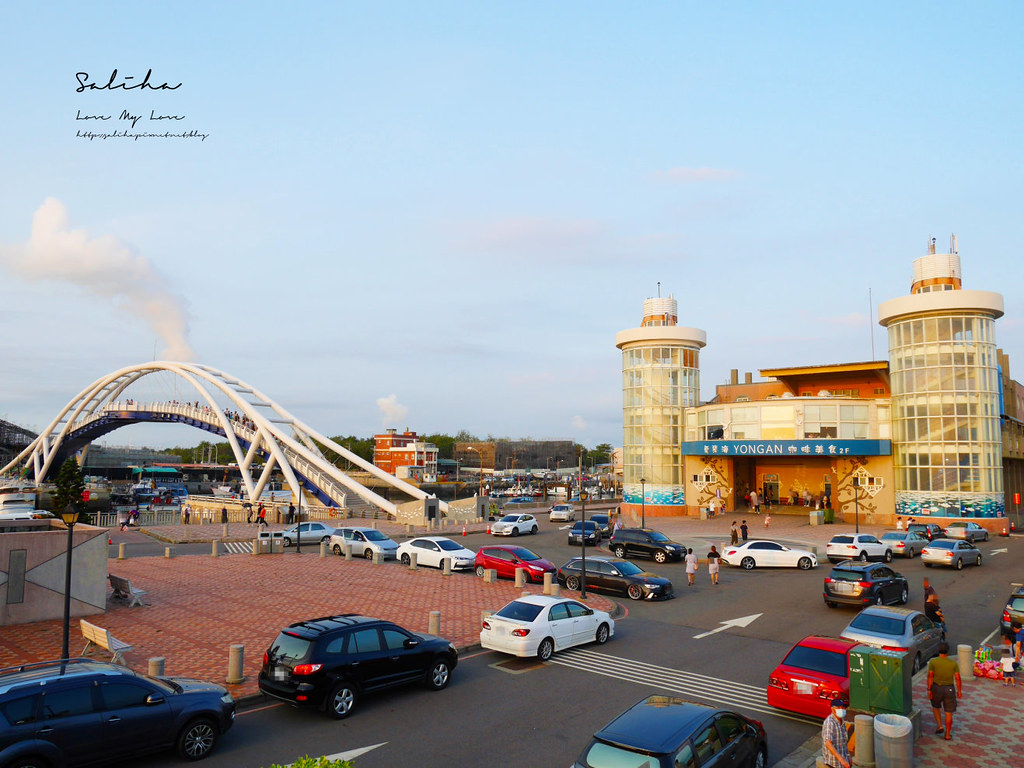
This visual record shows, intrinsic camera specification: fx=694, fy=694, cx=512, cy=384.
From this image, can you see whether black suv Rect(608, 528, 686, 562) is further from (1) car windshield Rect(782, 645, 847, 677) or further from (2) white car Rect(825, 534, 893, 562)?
(1) car windshield Rect(782, 645, 847, 677)

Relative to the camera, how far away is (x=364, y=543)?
33281 millimetres

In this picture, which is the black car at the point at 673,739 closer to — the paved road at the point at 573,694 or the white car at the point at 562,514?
the paved road at the point at 573,694

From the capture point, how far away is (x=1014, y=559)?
3309 cm

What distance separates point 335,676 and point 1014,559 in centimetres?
3454

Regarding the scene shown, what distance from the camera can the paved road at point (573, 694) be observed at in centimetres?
1052

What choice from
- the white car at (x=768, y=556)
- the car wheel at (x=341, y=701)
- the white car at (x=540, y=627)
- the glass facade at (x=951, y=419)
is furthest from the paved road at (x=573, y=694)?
the glass facade at (x=951, y=419)

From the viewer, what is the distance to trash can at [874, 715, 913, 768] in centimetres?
930

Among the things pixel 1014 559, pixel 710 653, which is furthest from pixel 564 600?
pixel 1014 559

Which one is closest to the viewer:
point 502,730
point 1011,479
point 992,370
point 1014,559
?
point 502,730

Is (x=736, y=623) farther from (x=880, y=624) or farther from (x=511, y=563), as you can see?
(x=511, y=563)

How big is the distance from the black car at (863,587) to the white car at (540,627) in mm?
8901

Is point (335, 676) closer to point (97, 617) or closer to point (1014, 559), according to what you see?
point (97, 617)

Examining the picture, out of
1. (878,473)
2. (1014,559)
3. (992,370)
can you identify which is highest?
(992,370)

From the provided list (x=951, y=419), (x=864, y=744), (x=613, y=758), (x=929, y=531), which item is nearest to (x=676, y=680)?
(x=864, y=744)
